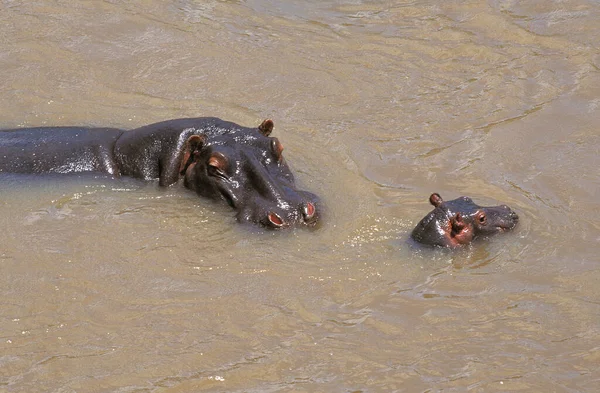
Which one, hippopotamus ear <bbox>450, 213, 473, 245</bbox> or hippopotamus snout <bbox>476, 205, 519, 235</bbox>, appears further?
hippopotamus snout <bbox>476, 205, 519, 235</bbox>

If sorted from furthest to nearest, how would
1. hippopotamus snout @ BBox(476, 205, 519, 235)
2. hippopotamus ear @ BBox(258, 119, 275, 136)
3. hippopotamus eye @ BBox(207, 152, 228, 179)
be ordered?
hippopotamus ear @ BBox(258, 119, 275, 136) < hippopotamus eye @ BBox(207, 152, 228, 179) < hippopotamus snout @ BBox(476, 205, 519, 235)

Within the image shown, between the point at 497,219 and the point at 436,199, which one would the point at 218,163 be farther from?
the point at 497,219

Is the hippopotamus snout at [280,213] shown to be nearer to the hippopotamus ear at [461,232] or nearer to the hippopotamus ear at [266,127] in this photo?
the hippopotamus ear at [266,127]

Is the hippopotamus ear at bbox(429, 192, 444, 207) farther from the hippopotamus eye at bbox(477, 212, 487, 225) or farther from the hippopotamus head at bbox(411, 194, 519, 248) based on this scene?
the hippopotamus eye at bbox(477, 212, 487, 225)

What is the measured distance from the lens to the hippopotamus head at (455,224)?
7477mm

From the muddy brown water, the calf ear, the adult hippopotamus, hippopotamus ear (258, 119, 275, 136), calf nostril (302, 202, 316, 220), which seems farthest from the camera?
hippopotamus ear (258, 119, 275, 136)

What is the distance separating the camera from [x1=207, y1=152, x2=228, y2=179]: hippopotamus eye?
8.02m

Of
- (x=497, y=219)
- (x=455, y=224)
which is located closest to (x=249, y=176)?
(x=455, y=224)

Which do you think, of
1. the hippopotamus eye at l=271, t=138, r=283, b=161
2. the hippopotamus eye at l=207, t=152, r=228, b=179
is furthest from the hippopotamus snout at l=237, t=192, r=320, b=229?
the hippopotamus eye at l=271, t=138, r=283, b=161

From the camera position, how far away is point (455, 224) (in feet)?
24.4

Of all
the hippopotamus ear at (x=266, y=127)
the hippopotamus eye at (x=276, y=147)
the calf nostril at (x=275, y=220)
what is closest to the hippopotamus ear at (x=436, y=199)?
the calf nostril at (x=275, y=220)

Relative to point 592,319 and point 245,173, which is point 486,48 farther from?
point 592,319

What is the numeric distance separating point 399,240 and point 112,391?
8.71 ft

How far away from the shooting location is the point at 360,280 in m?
7.12
